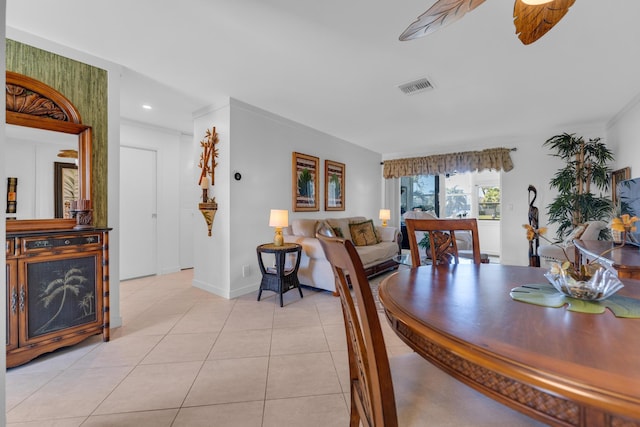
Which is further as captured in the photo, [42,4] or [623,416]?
[42,4]

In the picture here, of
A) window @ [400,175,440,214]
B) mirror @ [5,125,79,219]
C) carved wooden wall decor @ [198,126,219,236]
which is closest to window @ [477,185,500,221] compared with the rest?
window @ [400,175,440,214]

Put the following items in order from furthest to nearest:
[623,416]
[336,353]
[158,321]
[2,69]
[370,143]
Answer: [370,143] < [158,321] < [336,353] < [2,69] < [623,416]

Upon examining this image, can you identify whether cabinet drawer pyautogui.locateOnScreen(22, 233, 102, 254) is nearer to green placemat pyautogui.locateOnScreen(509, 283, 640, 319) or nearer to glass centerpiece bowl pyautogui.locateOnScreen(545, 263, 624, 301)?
green placemat pyautogui.locateOnScreen(509, 283, 640, 319)

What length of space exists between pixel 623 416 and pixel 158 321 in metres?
3.03

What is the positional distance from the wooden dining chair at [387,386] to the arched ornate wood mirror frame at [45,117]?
2415mm

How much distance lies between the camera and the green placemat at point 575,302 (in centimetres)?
83

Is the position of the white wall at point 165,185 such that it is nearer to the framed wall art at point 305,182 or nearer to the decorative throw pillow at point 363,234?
the framed wall art at point 305,182

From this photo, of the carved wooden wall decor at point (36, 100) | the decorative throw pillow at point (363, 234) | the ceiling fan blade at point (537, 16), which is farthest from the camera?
the decorative throw pillow at point (363, 234)

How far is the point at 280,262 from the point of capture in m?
3.13

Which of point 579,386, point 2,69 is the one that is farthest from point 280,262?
point 579,386

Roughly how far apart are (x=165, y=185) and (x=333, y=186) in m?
2.75

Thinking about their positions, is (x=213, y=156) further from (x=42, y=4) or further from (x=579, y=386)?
(x=579, y=386)

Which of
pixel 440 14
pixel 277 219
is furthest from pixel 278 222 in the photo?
pixel 440 14

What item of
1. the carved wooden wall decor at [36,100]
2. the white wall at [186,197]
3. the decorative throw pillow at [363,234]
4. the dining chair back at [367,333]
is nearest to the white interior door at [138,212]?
the white wall at [186,197]
